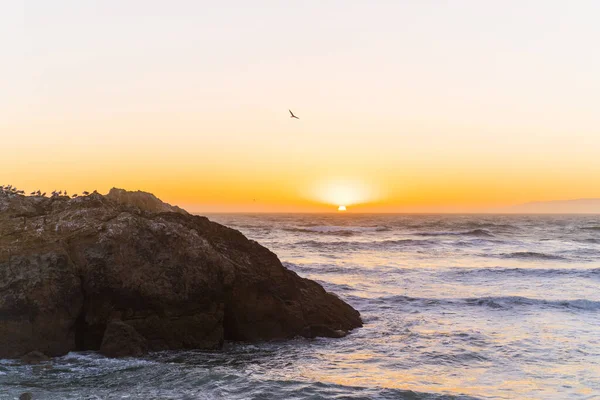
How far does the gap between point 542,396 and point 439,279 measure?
14.4 meters

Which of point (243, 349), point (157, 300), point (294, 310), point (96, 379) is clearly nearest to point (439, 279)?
point (294, 310)

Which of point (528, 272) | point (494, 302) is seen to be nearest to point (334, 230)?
point (528, 272)

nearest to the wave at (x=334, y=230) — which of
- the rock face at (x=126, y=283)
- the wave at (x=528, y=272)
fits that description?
the wave at (x=528, y=272)

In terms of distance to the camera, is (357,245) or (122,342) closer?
(122,342)

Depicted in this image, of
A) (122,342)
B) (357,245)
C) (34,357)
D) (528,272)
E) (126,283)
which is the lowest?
(357,245)

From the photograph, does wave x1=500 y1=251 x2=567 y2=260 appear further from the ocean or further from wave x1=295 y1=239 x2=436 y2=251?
the ocean

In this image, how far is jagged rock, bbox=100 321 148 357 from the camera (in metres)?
9.67

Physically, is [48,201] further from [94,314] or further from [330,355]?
[330,355]

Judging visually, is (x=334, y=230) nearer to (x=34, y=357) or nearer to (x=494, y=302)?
(x=494, y=302)

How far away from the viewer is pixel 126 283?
1009cm

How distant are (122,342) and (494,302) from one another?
12295 millimetres

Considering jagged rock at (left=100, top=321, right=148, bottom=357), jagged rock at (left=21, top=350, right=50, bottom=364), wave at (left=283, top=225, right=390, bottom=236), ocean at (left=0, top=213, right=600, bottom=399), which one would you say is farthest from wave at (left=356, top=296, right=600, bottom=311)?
wave at (left=283, top=225, right=390, bottom=236)

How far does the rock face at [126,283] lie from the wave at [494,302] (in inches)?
213

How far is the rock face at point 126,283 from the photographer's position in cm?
958
